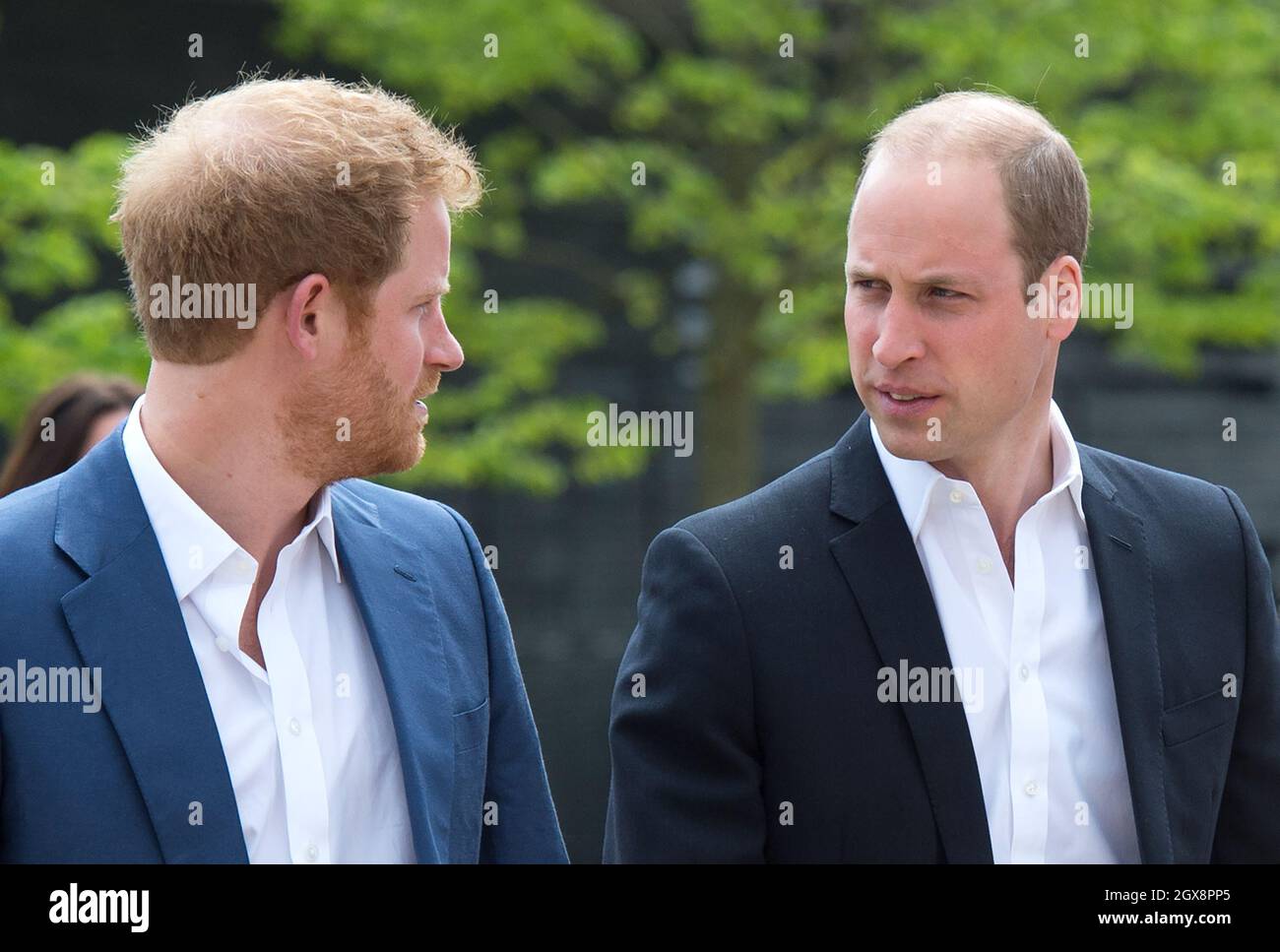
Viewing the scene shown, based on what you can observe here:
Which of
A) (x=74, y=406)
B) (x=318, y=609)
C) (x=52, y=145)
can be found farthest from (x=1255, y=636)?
(x=52, y=145)

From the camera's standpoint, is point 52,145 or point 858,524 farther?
point 52,145

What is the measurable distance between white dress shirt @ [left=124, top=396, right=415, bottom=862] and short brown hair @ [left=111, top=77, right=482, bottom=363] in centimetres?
27

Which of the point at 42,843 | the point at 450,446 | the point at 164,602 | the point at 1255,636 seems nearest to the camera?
the point at 42,843

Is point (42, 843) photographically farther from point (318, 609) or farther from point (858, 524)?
point (858, 524)

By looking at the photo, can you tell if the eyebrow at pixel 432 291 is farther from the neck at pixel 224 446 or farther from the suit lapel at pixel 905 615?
the suit lapel at pixel 905 615

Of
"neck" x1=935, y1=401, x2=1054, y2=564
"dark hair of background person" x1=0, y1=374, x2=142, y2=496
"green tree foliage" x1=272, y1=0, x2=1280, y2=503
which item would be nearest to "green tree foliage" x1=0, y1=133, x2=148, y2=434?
"dark hair of background person" x1=0, y1=374, x2=142, y2=496

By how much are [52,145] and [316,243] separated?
9.40m

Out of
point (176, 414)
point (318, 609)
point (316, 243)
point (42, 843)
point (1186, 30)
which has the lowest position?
point (42, 843)

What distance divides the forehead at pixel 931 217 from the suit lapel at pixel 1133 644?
0.50 m

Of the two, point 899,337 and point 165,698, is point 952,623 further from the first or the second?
point 165,698

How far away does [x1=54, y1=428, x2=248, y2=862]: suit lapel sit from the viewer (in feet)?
8.14

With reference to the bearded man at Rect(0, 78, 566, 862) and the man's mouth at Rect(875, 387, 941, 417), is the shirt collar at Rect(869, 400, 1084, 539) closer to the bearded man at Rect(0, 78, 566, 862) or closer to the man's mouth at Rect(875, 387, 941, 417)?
the man's mouth at Rect(875, 387, 941, 417)

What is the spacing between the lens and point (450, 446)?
31.0ft

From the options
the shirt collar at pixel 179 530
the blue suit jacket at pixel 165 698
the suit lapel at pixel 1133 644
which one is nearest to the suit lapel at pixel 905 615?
the suit lapel at pixel 1133 644
